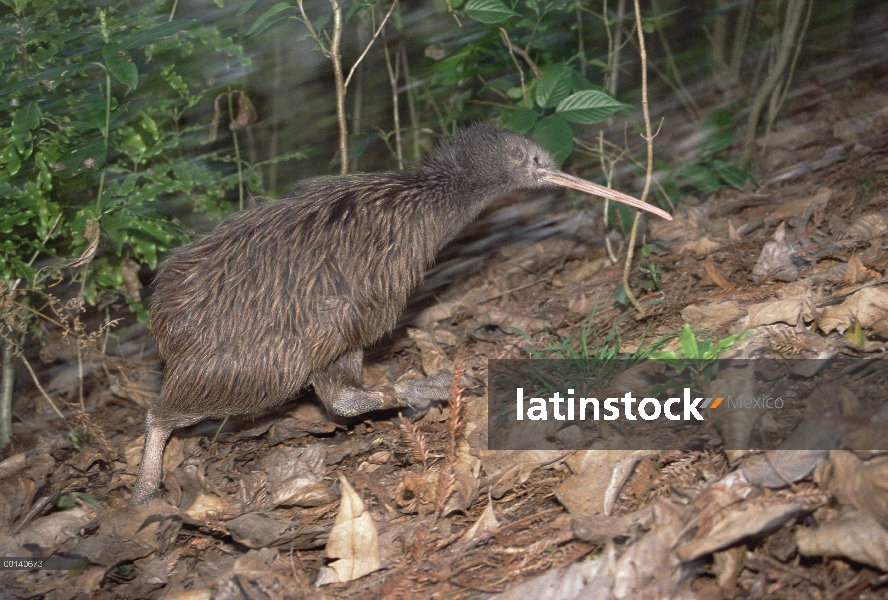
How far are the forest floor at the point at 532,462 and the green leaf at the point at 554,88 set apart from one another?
3.61ft

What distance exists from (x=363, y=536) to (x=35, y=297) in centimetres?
325

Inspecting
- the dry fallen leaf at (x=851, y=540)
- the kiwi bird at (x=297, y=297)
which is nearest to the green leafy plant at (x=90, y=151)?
the kiwi bird at (x=297, y=297)

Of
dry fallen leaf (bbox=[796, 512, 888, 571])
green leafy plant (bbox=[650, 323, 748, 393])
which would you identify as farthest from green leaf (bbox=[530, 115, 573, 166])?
dry fallen leaf (bbox=[796, 512, 888, 571])

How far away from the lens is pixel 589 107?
441 centimetres

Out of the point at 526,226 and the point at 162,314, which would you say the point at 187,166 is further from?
the point at 526,226

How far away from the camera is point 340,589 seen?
111 inches

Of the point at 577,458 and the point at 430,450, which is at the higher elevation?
the point at 577,458

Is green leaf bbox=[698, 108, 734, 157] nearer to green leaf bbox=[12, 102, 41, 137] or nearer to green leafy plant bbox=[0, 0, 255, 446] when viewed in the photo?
green leafy plant bbox=[0, 0, 255, 446]

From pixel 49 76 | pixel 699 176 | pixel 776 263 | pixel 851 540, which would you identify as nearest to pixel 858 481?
pixel 851 540

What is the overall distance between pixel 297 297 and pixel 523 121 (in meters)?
1.67

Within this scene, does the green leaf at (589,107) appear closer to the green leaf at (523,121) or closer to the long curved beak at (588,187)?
the green leaf at (523,121)

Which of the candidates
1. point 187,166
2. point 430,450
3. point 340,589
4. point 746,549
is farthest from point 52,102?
point 746,549

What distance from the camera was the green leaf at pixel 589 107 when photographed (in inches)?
172

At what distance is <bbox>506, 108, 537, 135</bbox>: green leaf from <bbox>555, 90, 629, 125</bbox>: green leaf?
169mm
